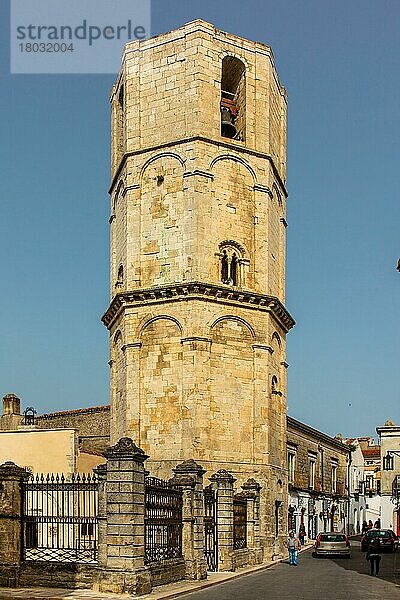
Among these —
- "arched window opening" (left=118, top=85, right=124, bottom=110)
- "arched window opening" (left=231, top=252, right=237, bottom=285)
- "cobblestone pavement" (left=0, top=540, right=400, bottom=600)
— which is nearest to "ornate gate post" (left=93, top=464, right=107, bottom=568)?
"cobblestone pavement" (left=0, top=540, right=400, bottom=600)

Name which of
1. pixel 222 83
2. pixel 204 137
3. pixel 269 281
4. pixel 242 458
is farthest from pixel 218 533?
pixel 222 83

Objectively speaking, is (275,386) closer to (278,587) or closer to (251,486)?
(251,486)

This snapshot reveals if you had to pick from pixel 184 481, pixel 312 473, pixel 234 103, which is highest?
pixel 234 103

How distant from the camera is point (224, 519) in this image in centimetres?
3005

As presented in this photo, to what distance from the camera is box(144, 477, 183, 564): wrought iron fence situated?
22.1 metres

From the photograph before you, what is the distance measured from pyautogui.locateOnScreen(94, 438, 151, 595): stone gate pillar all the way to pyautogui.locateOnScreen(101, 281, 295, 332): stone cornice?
1544cm

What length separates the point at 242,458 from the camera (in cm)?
3622

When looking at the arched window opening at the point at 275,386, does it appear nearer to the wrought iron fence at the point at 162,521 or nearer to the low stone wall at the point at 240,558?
the low stone wall at the point at 240,558

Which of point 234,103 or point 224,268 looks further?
point 234,103

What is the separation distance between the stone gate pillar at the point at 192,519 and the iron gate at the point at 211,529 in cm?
214

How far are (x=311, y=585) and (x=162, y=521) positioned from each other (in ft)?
15.5

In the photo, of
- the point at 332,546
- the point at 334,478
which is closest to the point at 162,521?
the point at 332,546

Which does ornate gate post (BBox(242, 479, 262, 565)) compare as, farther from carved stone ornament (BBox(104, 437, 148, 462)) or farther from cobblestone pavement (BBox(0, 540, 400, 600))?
carved stone ornament (BBox(104, 437, 148, 462))

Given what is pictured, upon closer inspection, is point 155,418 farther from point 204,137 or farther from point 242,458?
point 204,137
